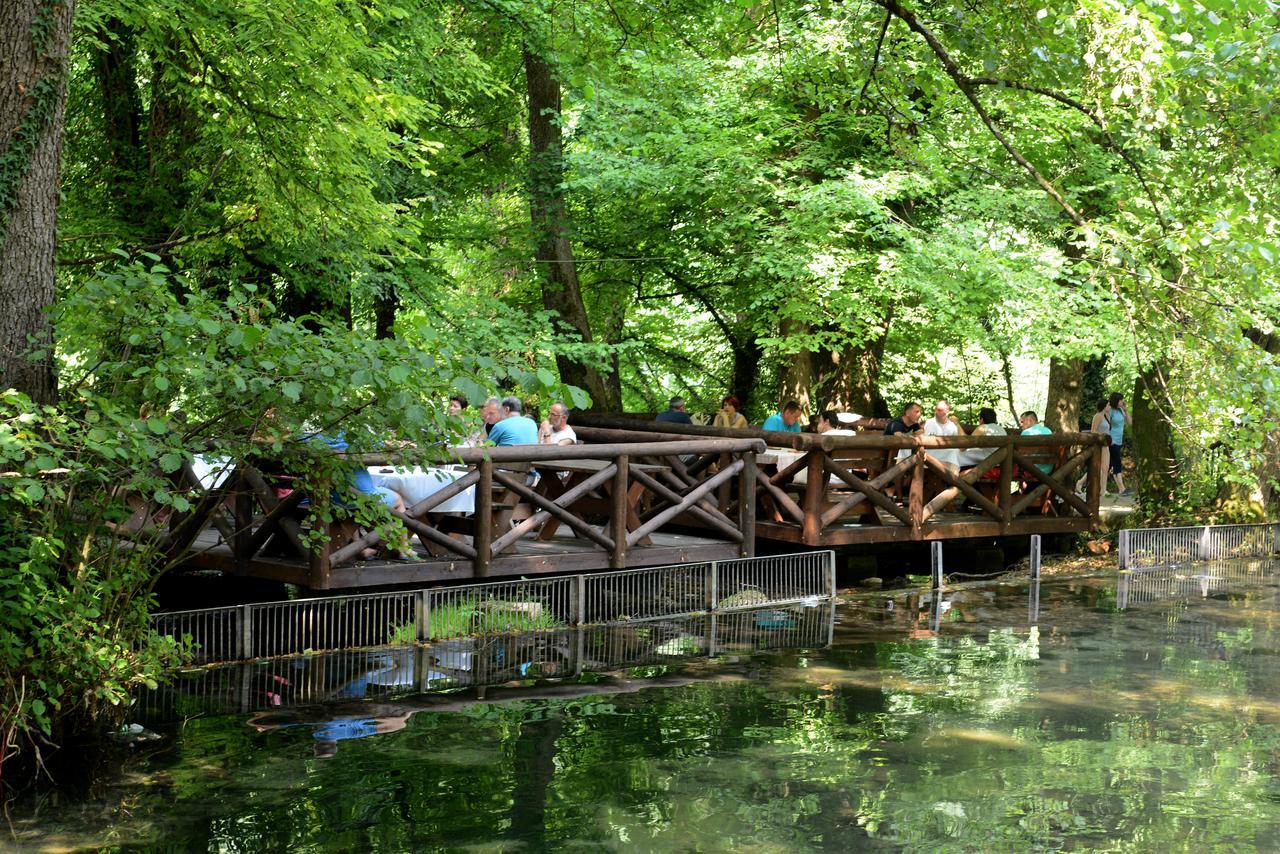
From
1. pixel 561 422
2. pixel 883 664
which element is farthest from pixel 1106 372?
pixel 883 664

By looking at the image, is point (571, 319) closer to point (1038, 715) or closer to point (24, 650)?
point (1038, 715)

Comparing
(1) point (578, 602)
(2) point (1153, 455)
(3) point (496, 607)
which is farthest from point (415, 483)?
(2) point (1153, 455)

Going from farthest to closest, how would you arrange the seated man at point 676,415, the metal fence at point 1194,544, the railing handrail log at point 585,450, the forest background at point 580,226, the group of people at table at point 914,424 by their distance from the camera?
1. the seated man at point 676,415
2. the metal fence at point 1194,544
3. the group of people at table at point 914,424
4. the railing handrail log at point 585,450
5. the forest background at point 580,226

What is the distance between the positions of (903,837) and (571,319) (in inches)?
521

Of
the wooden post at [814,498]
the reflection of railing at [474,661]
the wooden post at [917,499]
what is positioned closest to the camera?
the reflection of railing at [474,661]

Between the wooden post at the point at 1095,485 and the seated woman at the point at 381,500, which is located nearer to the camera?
the seated woman at the point at 381,500

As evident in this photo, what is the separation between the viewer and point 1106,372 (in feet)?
93.6

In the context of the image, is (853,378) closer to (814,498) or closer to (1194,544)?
(1194,544)

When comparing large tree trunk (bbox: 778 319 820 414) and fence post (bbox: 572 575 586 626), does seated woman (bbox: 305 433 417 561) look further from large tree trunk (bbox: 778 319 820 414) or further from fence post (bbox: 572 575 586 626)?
large tree trunk (bbox: 778 319 820 414)

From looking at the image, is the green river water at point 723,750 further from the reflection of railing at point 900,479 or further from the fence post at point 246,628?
the reflection of railing at point 900,479

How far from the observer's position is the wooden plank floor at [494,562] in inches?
396

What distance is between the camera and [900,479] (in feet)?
48.5

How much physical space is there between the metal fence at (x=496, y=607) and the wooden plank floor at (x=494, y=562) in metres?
0.16

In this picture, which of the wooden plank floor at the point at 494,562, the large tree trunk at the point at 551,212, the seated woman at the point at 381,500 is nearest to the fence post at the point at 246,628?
the wooden plank floor at the point at 494,562
